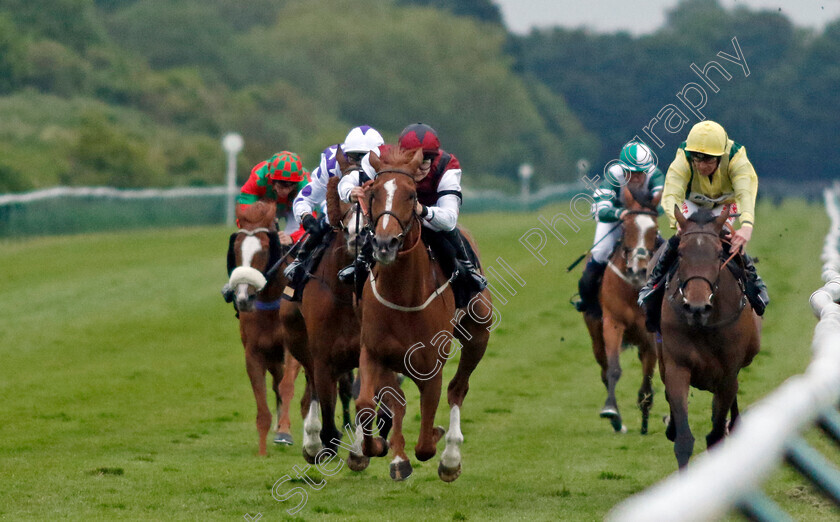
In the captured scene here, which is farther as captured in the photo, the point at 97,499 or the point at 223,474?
the point at 223,474

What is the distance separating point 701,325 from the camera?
707cm

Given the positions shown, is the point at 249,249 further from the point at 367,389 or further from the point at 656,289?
the point at 656,289

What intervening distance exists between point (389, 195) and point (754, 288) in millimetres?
2557

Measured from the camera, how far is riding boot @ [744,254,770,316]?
24.5 feet

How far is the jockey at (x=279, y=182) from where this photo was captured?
372 inches

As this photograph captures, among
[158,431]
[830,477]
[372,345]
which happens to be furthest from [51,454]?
[830,477]

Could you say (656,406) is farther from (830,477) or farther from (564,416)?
(830,477)

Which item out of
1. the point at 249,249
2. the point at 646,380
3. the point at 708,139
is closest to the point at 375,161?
the point at 708,139

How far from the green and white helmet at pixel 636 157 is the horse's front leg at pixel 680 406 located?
3.44 meters

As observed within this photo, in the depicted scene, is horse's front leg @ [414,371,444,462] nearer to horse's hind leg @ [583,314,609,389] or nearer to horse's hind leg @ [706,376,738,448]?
horse's hind leg @ [706,376,738,448]

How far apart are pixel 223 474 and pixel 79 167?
2756 cm

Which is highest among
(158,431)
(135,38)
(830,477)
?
(135,38)

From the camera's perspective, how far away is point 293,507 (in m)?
7.10

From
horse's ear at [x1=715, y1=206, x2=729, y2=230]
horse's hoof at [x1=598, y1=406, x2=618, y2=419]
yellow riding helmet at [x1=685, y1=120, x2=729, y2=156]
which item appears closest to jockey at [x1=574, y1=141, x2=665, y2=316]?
horse's hoof at [x1=598, y1=406, x2=618, y2=419]
